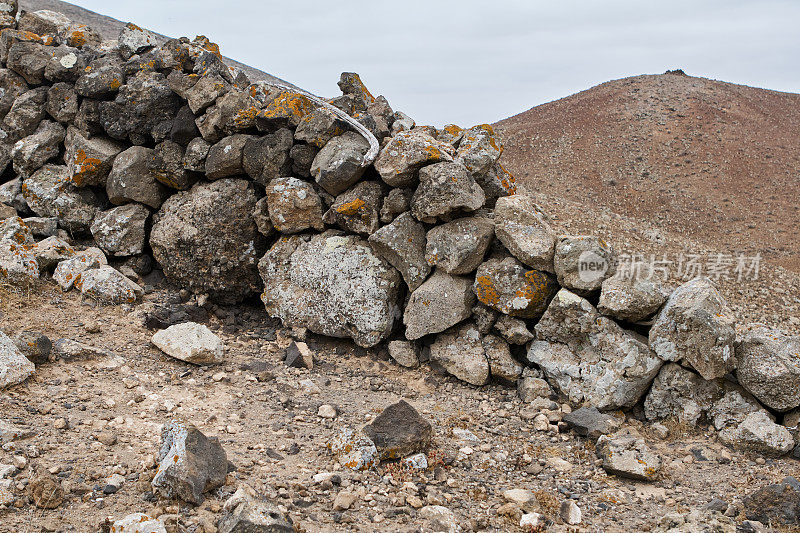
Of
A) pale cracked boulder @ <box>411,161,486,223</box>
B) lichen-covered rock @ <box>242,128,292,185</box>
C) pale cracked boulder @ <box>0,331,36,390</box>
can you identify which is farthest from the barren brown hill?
pale cracked boulder @ <box>0,331,36,390</box>

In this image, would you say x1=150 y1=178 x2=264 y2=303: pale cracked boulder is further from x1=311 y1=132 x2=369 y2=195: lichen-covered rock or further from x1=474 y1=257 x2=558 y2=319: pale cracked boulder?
x1=474 y1=257 x2=558 y2=319: pale cracked boulder

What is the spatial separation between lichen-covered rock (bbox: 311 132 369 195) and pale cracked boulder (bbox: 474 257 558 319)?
82.2 inches

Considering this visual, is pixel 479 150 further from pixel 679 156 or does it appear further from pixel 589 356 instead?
pixel 679 156

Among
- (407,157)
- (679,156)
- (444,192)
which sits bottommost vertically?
(444,192)

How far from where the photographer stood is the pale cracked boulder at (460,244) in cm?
642

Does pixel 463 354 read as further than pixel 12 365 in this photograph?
Yes

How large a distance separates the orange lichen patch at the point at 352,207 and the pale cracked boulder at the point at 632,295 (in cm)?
299

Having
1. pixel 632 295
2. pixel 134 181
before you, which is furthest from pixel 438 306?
pixel 134 181

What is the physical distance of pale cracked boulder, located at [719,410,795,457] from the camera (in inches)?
199

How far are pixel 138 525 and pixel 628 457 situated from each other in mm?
3897

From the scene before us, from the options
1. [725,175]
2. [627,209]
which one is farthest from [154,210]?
[725,175]

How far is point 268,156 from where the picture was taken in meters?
7.40

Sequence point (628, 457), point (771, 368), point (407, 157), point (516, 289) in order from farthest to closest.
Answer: point (407, 157)
point (516, 289)
point (771, 368)
point (628, 457)

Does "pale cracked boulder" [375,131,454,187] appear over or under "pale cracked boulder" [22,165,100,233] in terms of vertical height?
over
